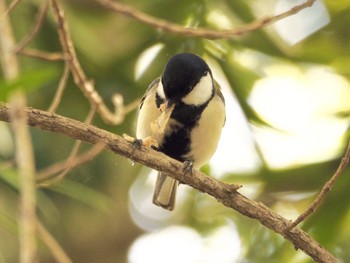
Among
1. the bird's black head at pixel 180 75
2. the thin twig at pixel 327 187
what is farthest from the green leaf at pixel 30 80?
the bird's black head at pixel 180 75

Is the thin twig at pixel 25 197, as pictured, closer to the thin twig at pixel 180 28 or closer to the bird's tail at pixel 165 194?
the thin twig at pixel 180 28

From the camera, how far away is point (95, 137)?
167 centimetres

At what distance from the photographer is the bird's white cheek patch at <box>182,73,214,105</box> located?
2.23 meters

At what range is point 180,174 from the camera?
1781 millimetres

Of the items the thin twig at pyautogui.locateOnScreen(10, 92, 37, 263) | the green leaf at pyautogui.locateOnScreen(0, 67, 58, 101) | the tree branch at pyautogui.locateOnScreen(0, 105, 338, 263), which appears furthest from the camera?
the tree branch at pyautogui.locateOnScreen(0, 105, 338, 263)

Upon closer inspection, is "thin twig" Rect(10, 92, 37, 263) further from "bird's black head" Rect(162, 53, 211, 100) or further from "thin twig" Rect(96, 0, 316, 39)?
"bird's black head" Rect(162, 53, 211, 100)

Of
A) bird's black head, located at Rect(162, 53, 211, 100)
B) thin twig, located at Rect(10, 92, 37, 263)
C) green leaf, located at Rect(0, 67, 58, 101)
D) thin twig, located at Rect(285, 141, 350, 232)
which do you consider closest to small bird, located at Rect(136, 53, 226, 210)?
bird's black head, located at Rect(162, 53, 211, 100)

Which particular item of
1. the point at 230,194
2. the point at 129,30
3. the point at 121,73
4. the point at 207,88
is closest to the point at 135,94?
the point at 121,73

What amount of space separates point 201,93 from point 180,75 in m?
0.14

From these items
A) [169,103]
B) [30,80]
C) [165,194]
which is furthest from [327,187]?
[165,194]

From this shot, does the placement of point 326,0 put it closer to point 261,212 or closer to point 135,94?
point 135,94

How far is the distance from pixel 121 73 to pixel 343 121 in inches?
31.6

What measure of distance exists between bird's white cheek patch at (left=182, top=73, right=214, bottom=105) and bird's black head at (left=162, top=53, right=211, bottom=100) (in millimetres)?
20

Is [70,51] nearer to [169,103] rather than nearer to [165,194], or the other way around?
[169,103]
